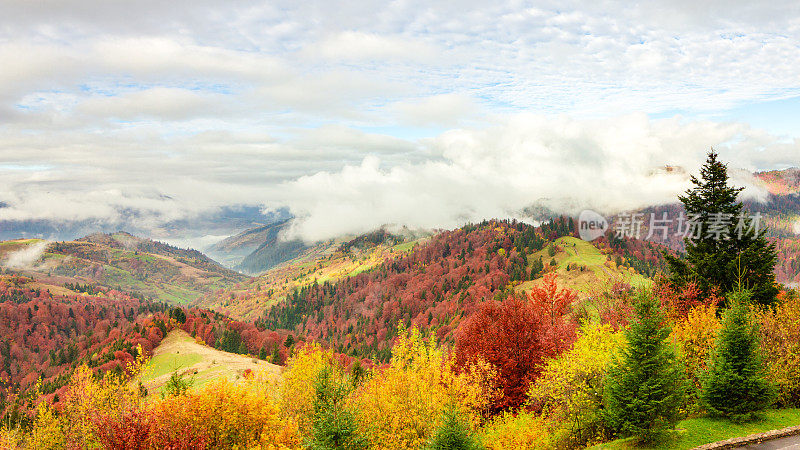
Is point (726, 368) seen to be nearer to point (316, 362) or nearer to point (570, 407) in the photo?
point (570, 407)

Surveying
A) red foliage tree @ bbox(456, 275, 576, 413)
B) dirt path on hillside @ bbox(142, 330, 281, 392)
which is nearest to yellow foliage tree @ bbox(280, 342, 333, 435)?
red foliage tree @ bbox(456, 275, 576, 413)

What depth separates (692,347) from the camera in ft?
149

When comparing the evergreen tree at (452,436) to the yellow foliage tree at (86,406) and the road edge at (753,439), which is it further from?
the yellow foliage tree at (86,406)

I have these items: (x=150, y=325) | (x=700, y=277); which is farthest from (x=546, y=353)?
(x=150, y=325)

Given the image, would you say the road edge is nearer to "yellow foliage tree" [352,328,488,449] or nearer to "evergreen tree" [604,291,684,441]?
"evergreen tree" [604,291,684,441]

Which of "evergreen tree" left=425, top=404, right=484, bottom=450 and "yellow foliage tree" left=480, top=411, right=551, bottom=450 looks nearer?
"evergreen tree" left=425, top=404, right=484, bottom=450

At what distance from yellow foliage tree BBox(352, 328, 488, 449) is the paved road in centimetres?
2179

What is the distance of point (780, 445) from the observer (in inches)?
1297

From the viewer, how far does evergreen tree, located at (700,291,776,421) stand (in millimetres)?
36594

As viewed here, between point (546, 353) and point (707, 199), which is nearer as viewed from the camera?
point (546, 353)

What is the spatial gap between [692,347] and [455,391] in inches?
1055

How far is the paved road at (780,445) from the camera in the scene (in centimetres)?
3250

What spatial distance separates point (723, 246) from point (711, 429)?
30401mm

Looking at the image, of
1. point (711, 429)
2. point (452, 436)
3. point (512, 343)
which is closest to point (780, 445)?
point (711, 429)
